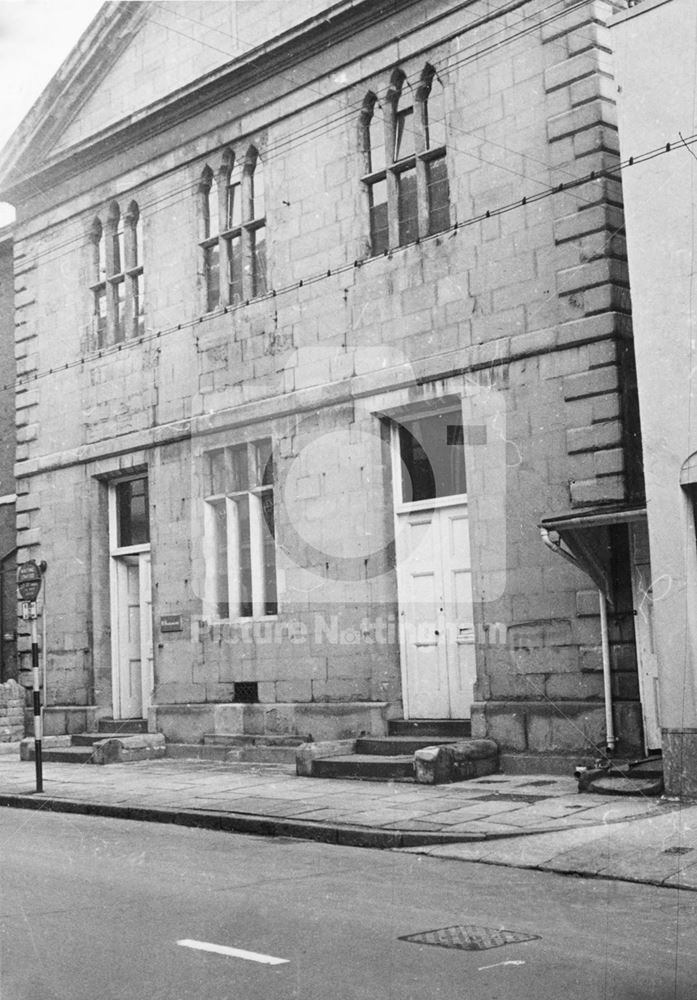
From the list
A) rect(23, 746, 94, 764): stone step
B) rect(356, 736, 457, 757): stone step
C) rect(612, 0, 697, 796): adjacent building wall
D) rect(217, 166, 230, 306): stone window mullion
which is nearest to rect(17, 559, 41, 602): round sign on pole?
rect(23, 746, 94, 764): stone step

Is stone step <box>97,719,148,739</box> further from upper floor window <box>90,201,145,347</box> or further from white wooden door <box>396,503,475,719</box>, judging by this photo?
upper floor window <box>90,201,145,347</box>

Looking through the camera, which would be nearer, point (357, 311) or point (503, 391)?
→ point (503, 391)

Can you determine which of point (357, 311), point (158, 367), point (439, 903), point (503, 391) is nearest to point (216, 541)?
point (158, 367)

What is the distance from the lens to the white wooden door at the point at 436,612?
48.0ft

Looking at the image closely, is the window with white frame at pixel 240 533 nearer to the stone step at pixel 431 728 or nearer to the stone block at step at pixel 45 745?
the stone step at pixel 431 728

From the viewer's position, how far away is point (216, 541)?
17.7 meters

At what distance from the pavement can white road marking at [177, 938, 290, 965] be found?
3286mm

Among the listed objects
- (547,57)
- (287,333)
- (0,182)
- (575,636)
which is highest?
(0,182)

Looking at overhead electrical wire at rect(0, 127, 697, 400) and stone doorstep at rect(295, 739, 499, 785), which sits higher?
overhead electrical wire at rect(0, 127, 697, 400)

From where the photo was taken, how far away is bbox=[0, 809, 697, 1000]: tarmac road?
5.55 meters

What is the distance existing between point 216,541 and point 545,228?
22.9 feet

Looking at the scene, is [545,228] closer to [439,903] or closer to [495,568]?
[495,568]

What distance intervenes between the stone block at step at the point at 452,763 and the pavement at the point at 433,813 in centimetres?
17

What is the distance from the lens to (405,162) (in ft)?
50.8
